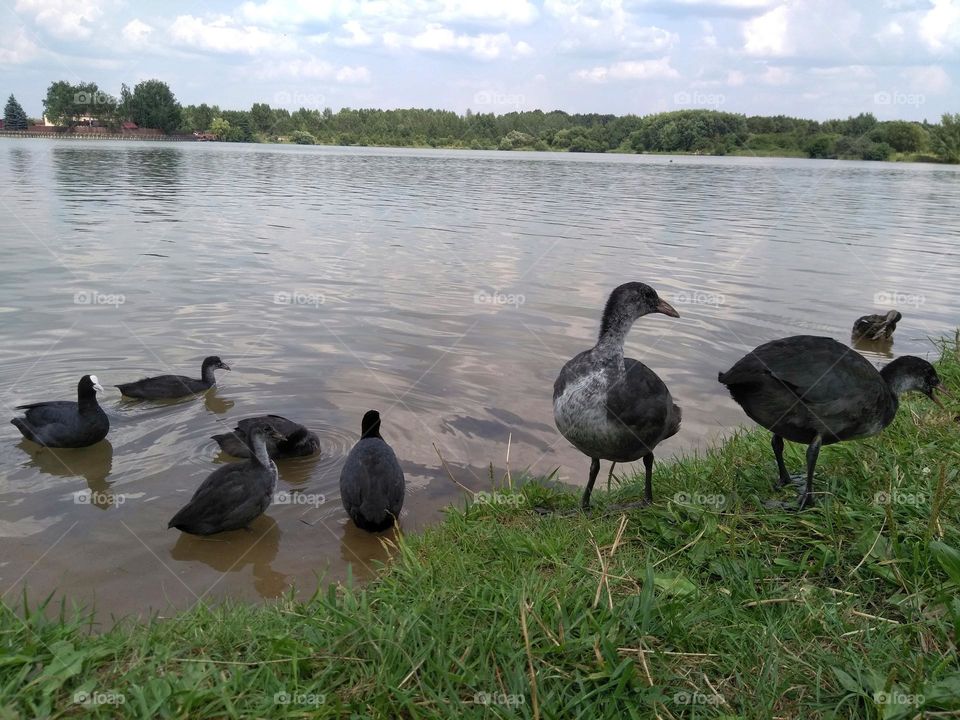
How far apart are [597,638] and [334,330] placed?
899 cm

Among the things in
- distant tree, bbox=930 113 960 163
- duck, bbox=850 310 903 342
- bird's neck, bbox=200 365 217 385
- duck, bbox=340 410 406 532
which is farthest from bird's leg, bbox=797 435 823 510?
distant tree, bbox=930 113 960 163

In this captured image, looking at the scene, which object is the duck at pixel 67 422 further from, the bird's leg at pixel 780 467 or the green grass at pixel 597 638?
the bird's leg at pixel 780 467

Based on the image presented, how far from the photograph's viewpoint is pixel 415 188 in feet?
110

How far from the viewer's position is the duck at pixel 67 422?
23.6 ft

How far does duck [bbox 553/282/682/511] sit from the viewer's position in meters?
5.05

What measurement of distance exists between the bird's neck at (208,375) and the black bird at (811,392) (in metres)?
6.72

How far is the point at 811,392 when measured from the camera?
4559mm

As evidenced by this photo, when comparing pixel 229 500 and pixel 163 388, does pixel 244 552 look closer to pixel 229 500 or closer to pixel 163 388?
pixel 229 500

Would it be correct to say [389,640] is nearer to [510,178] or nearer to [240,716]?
[240,716]

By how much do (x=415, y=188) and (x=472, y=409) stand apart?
26.6 metres

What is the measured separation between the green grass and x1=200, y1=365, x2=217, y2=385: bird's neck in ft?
18.0

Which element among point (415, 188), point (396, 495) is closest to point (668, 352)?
point (396, 495)

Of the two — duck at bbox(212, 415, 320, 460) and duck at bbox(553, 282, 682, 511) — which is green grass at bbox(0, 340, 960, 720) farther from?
duck at bbox(212, 415, 320, 460)

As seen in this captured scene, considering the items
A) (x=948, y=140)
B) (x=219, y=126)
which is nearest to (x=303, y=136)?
(x=219, y=126)
